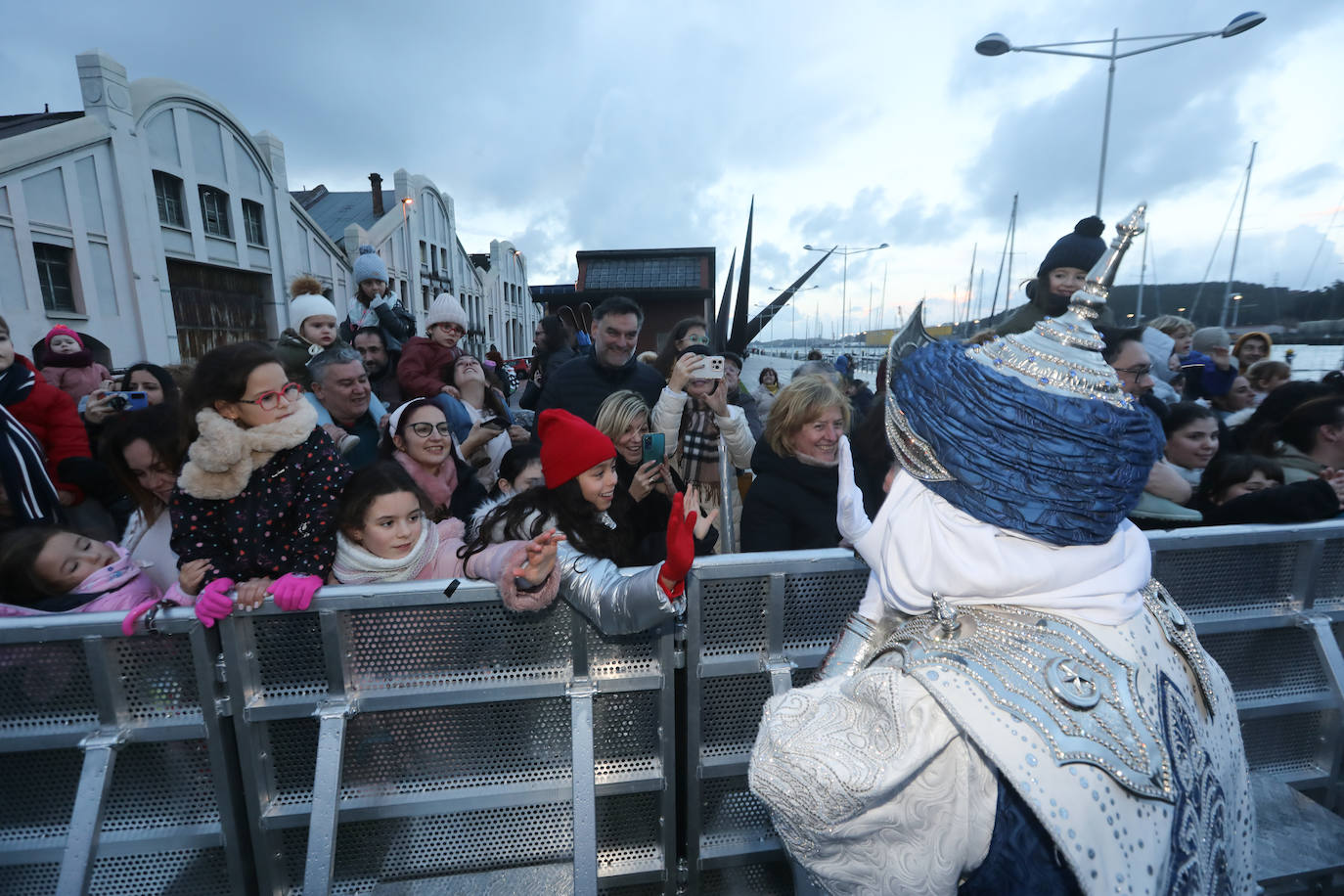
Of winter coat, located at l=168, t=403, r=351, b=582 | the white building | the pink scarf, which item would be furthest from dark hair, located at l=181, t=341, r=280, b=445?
Result: the white building

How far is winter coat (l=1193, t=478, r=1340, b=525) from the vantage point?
2.28m

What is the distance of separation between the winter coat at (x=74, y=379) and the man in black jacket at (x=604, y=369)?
345 centimetres

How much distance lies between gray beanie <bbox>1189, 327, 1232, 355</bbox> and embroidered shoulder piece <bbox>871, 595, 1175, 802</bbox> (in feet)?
21.7

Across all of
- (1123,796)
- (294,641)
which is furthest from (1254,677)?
(294,641)

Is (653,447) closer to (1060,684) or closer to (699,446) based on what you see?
(699,446)

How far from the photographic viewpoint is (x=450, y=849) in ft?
6.75

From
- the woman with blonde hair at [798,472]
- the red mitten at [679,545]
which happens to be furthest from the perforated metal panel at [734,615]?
the woman with blonde hair at [798,472]

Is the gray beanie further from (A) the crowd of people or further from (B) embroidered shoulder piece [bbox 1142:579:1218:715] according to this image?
(B) embroidered shoulder piece [bbox 1142:579:1218:715]

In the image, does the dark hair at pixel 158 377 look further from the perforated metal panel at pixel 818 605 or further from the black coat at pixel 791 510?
the perforated metal panel at pixel 818 605

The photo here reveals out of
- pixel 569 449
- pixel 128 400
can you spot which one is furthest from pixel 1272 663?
pixel 128 400

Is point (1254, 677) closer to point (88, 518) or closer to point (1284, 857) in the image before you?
point (1284, 857)

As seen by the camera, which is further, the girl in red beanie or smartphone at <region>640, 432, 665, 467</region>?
smartphone at <region>640, 432, 665, 467</region>

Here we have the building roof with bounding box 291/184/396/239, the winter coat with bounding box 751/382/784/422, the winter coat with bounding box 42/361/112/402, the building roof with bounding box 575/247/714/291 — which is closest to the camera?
the winter coat with bounding box 42/361/112/402

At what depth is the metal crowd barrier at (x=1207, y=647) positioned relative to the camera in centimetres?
207
